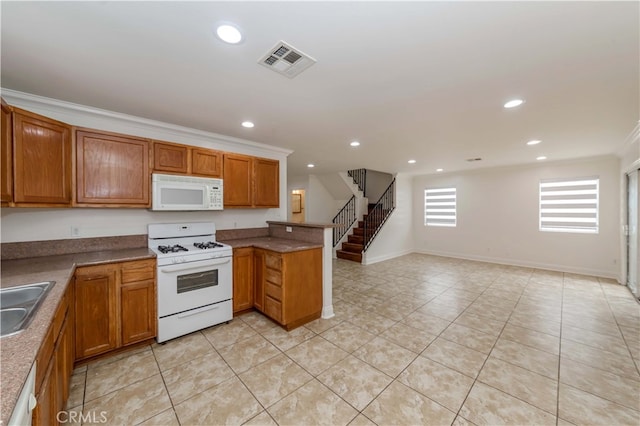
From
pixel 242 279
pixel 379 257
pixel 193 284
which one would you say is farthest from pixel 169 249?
pixel 379 257

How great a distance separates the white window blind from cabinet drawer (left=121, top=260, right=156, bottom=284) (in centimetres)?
740

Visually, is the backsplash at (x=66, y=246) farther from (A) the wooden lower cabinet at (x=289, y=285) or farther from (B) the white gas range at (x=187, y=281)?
(A) the wooden lower cabinet at (x=289, y=285)

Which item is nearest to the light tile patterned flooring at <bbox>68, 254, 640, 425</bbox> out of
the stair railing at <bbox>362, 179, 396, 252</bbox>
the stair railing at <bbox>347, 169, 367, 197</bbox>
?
the stair railing at <bbox>362, 179, 396, 252</bbox>

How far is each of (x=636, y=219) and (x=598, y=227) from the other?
1264 mm

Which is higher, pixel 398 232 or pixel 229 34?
pixel 229 34

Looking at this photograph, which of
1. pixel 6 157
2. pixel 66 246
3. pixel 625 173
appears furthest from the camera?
pixel 625 173

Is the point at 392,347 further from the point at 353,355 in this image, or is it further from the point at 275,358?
the point at 275,358

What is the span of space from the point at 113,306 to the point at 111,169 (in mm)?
1466

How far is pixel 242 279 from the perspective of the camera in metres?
3.37

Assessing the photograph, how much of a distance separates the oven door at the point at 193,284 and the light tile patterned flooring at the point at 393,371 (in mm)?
386

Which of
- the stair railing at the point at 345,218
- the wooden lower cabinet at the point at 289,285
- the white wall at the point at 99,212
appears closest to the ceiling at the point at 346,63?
the white wall at the point at 99,212

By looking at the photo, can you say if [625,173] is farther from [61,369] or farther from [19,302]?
[19,302]

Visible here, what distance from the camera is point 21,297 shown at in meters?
1.65

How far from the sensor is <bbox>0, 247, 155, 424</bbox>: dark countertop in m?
0.81
